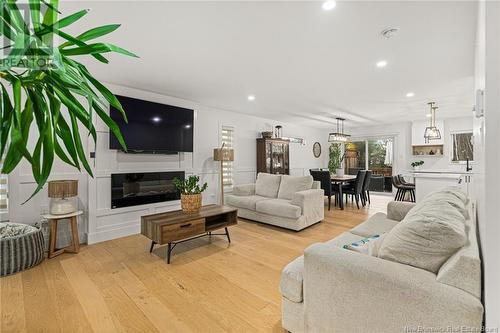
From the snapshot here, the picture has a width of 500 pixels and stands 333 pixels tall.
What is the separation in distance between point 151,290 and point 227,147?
365 cm

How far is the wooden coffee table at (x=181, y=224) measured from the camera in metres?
2.66

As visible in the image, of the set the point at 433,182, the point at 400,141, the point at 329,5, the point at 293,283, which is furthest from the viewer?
the point at 400,141

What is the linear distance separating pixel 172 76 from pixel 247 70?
109 cm

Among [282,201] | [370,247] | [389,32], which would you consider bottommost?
[282,201]

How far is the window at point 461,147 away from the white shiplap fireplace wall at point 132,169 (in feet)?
17.6

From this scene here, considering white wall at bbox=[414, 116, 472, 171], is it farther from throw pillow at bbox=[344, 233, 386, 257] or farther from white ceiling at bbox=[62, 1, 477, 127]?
throw pillow at bbox=[344, 233, 386, 257]

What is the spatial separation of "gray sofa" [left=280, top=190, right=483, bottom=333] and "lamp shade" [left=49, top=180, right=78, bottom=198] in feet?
9.69

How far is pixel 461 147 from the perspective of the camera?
20.6 ft

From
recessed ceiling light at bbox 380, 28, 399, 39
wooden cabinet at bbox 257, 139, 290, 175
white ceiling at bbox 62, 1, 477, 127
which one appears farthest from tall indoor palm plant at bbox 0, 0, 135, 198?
wooden cabinet at bbox 257, 139, 290, 175

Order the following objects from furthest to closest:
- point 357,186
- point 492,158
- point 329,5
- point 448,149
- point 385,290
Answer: point 448,149 → point 357,186 → point 329,5 → point 385,290 → point 492,158

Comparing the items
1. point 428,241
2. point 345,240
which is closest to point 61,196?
point 345,240

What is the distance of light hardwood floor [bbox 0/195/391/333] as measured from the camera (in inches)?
68.1

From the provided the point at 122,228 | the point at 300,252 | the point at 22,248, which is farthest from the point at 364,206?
the point at 22,248

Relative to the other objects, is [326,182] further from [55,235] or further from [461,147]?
[55,235]
